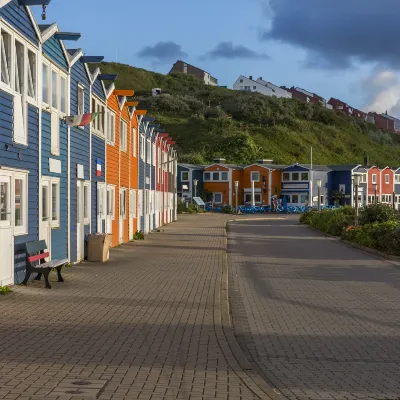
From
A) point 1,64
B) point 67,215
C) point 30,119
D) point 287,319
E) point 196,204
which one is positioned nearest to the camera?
point 287,319

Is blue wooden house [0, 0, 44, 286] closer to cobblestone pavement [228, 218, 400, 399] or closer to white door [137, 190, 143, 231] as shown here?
cobblestone pavement [228, 218, 400, 399]

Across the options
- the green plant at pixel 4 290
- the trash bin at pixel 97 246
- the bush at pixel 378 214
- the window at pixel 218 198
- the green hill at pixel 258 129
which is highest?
the green hill at pixel 258 129

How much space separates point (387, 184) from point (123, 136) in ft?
230

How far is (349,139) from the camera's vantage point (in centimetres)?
14562

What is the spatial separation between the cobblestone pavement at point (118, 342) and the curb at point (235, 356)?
30 millimetres

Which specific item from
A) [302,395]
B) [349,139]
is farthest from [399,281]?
[349,139]

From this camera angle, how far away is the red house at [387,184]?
3690 inches

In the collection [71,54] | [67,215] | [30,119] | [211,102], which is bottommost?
[67,215]

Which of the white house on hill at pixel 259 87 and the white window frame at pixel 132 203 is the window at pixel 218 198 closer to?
the white window frame at pixel 132 203

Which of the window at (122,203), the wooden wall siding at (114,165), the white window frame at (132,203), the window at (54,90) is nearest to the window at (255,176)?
the white window frame at (132,203)

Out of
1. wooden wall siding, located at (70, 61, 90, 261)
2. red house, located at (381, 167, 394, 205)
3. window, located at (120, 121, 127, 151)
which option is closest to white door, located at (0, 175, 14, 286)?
wooden wall siding, located at (70, 61, 90, 261)

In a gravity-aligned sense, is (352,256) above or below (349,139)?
below

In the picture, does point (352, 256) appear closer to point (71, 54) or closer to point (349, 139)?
point (71, 54)

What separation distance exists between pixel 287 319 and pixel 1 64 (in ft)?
22.0
